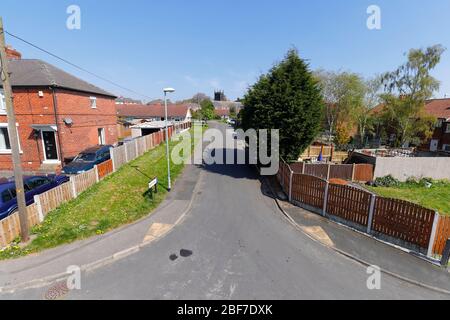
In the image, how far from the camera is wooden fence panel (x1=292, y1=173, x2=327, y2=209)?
9617 millimetres

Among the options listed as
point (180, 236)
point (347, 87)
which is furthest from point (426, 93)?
point (180, 236)

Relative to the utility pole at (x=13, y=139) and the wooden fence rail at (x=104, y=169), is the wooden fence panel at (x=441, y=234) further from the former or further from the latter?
the wooden fence rail at (x=104, y=169)

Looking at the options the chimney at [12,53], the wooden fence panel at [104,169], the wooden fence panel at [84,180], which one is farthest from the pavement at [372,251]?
the chimney at [12,53]

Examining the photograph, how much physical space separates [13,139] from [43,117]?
39.7ft

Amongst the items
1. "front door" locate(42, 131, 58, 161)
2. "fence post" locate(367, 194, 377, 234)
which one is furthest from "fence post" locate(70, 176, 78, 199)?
"fence post" locate(367, 194, 377, 234)

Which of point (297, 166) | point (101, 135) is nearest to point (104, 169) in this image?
point (101, 135)

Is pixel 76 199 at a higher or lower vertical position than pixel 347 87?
lower

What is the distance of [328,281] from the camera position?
18.7 ft

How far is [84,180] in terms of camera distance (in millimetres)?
11258

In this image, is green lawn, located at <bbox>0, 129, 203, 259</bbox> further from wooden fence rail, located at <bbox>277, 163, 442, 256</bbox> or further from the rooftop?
the rooftop
